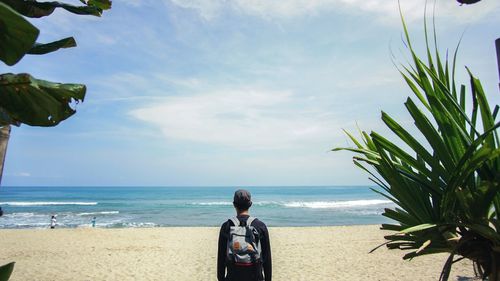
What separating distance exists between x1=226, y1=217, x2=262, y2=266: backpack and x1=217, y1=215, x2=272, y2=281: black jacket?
37 mm

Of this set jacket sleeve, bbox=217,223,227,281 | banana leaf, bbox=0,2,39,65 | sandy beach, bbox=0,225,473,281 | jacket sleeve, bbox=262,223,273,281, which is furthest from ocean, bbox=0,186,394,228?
banana leaf, bbox=0,2,39,65

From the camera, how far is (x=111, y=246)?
13.9 m

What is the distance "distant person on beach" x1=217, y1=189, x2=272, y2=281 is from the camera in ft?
8.70

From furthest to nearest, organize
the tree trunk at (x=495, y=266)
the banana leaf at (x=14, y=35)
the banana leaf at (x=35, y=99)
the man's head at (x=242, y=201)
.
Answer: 1. the man's head at (x=242, y=201)
2. the tree trunk at (x=495, y=266)
3. the banana leaf at (x=35, y=99)
4. the banana leaf at (x=14, y=35)

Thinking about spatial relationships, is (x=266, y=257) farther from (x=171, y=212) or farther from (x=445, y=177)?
(x=171, y=212)

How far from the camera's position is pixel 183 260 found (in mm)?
10992

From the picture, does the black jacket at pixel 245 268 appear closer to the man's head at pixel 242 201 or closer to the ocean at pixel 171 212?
the man's head at pixel 242 201

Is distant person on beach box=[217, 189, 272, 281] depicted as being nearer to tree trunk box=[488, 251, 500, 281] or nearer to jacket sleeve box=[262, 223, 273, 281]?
jacket sleeve box=[262, 223, 273, 281]

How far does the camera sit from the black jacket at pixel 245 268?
2.66 m

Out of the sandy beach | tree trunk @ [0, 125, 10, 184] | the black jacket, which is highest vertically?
tree trunk @ [0, 125, 10, 184]

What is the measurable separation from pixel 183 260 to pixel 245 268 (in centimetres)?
896

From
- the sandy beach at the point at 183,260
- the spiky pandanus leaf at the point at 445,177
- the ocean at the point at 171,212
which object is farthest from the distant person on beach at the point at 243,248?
the ocean at the point at 171,212

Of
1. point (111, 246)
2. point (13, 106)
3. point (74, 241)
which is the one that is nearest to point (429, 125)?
point (13, 106)

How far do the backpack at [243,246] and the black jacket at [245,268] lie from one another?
37 millimetres
